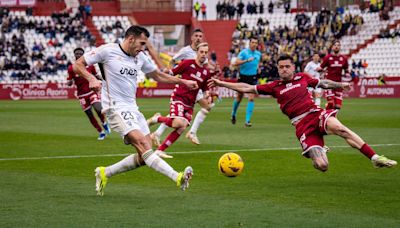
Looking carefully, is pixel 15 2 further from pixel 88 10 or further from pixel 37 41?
pixel 88 10

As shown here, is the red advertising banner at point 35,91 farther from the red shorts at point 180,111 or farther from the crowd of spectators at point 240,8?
the red shorts at point 180,111

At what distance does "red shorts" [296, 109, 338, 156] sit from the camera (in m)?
11.5

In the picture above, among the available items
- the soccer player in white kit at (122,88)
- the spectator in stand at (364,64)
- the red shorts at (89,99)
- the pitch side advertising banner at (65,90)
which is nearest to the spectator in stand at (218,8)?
the spectator in stand at (364,64)

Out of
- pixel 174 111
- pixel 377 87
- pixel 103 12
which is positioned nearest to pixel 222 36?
pixel 103 12

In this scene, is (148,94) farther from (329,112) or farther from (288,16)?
(329,112)

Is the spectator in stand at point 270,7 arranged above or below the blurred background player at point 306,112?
below

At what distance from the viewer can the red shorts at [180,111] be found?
15797 mm

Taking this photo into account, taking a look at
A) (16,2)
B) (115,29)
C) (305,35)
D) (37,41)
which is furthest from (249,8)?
(16,2)

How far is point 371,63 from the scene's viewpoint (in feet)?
188

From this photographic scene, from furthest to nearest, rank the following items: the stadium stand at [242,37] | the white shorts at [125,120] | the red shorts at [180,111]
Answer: the stadium stand at [242,37]
the red shorts at [180,111]
the white shorts at [125,120]

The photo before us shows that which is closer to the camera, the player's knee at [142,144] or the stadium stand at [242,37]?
the player's knee at [142,144]

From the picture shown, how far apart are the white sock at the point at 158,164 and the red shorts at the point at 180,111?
18.6 feet

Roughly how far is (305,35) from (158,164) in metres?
50.5

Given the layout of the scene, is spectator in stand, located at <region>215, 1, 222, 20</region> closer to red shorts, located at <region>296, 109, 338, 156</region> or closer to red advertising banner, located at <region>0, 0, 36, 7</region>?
red advertising banner, located at <region>0, 0, 36, 7</region>
